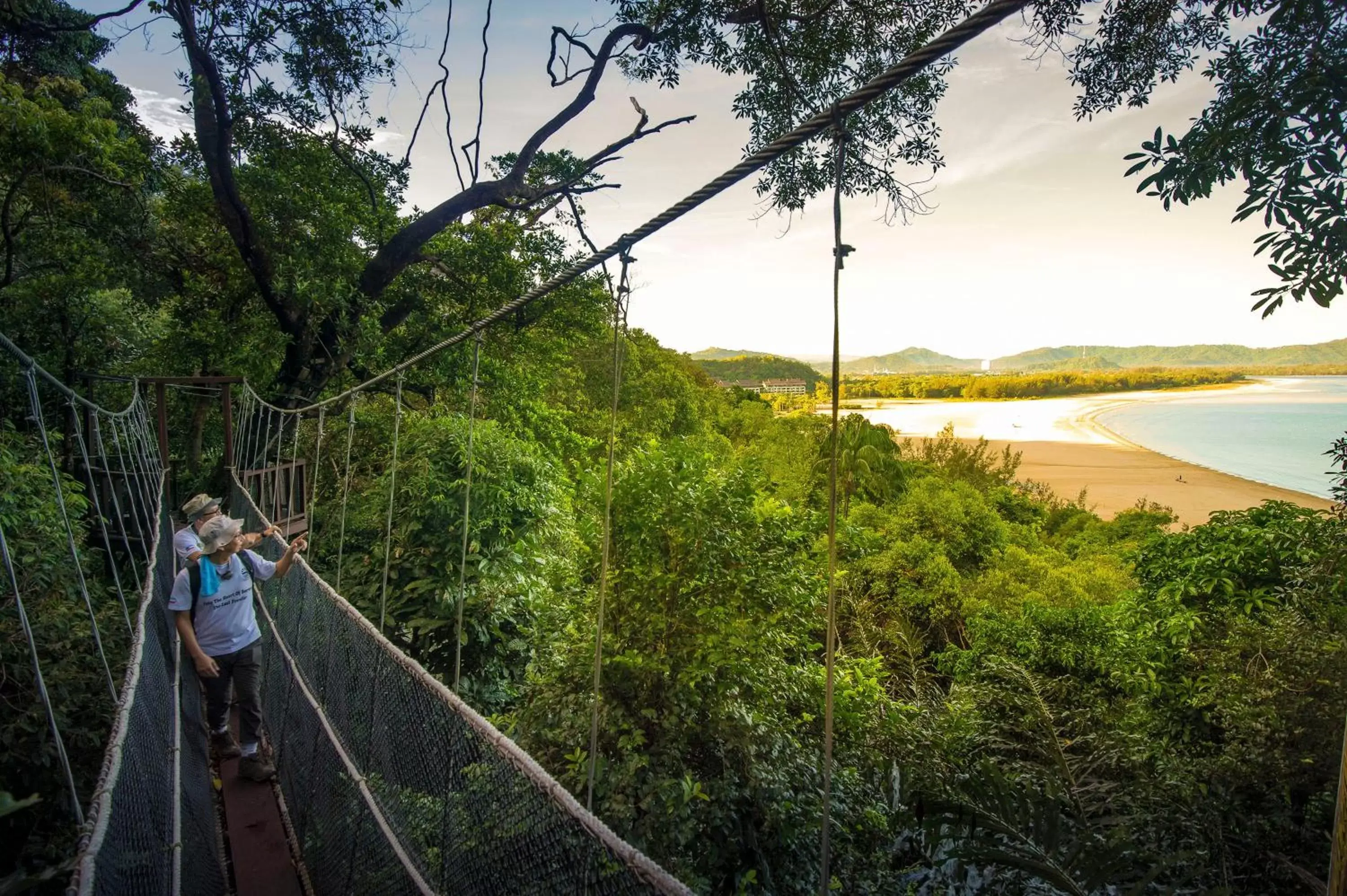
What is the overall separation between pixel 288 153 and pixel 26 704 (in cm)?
493

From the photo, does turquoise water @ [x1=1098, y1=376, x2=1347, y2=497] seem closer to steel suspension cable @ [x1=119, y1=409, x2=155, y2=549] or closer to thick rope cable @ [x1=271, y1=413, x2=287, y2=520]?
thick rope cable @ [x1=271, y1=413, x2=287, y2=520]

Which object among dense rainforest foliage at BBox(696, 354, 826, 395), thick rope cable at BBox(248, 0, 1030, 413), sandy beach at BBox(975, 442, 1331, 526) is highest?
dense rainforest foliage at BBox(696, 354, 826, 395)

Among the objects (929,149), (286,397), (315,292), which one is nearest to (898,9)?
(929,149)

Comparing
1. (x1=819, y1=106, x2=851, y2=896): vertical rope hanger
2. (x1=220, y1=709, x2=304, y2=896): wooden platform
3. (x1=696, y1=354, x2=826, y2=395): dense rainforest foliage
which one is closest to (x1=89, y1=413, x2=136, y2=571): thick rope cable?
(x1=220, y1=709, x2=304, y2=896): wooden platform

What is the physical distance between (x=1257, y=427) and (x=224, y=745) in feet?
144

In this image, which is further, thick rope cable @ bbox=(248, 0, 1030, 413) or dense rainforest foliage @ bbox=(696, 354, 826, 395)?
dense rainforest foliage @ bbox=(696, 354, 826, 395)

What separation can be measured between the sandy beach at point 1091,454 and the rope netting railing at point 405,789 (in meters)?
13.6

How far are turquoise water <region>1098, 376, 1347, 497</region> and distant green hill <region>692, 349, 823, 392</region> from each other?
17172 millimetres

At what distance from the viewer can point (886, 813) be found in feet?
11.0

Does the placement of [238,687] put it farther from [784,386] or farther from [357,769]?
[784,386]

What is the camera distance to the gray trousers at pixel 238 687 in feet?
8.06

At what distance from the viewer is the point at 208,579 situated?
2.34 meters

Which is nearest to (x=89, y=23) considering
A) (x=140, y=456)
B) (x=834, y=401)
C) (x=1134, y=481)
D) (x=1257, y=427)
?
(x=140, y=456)

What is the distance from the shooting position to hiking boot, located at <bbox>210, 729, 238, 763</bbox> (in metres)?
2.60
